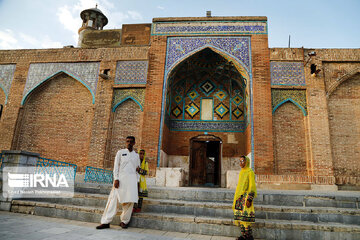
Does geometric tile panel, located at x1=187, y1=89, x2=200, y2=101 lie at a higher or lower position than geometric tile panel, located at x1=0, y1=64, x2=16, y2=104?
lower

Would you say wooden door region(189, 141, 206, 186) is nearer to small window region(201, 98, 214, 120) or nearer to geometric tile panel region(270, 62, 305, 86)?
small window region(201, 98, 214, 120)

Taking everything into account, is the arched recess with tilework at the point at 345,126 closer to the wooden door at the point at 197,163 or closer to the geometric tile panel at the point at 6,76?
the wooden door at the point at 197,163

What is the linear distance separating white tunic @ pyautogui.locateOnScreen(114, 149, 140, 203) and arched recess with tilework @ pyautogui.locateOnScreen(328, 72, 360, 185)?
23.1 ft

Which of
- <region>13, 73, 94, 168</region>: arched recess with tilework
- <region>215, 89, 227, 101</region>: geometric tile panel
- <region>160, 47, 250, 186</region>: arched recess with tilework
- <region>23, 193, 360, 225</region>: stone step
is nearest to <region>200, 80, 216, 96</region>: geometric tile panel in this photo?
<region>160, 47, 250, 186</region>: arched recess with tilework

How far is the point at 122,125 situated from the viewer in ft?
30.0

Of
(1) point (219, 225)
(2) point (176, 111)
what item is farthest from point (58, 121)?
(1) point (219, 225)

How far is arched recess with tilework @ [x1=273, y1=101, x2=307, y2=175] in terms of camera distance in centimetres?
800

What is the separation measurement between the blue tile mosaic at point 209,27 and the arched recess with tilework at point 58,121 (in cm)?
400

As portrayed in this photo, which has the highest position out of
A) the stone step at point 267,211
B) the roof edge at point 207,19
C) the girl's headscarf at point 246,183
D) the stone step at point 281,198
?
the roof edge at point 207,19

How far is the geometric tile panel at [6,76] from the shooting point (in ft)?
33.9

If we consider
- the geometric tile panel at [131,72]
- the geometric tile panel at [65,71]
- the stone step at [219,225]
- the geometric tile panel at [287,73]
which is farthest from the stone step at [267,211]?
the geometric tile panel at [65,71]

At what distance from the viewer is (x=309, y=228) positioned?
335 centimetres

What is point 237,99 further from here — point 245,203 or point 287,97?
point 245,203

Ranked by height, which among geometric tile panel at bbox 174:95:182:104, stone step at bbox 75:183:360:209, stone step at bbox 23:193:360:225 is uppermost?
geometric tile panel at bbox 174:95:182:104
